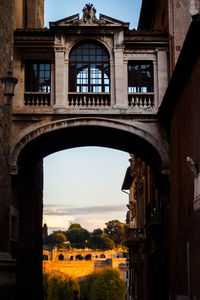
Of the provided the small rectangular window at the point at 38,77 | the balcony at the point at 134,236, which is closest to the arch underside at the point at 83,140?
the small rectangular window at the point at 38,77

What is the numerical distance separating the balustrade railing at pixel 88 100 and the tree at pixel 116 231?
4686 inches

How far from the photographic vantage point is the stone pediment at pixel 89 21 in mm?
22172

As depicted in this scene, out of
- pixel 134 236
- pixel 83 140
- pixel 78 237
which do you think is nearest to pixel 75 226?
pixel 78 237

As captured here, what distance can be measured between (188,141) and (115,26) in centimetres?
705

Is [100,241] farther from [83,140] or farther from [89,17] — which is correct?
[89,17]

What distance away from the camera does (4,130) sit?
1970 centimetres

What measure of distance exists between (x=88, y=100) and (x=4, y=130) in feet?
12.3

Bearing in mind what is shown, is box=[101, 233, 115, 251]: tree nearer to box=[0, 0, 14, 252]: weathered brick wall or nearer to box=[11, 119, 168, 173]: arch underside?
box=[11, 119, 168, 173]: arch underside

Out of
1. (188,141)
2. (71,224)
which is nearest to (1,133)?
(188,141)

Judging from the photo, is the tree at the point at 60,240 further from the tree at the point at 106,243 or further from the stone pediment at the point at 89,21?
the stone pediment at the point at 89,21

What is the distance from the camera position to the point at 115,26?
72.7 ft

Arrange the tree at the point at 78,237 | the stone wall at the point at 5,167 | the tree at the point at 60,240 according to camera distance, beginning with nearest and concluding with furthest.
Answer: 1. the stone wall at the point at 5,167
2. the tree at the point at 60,240
3. the tree at the point at 78,237

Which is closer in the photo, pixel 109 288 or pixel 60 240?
pixel 109 288

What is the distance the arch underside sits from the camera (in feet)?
70.0
